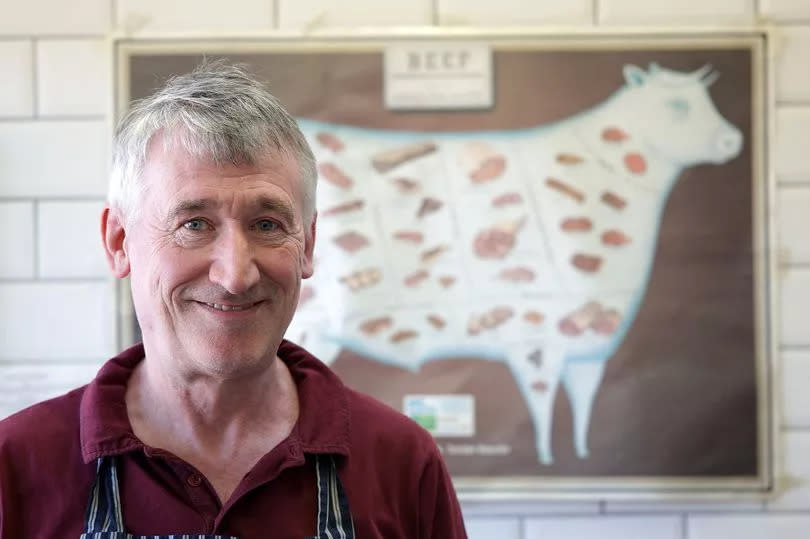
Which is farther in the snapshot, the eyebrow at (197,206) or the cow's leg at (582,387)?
the cow's leg at (582,387)

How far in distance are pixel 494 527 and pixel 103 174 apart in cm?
97

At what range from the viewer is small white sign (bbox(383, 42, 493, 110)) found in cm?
162

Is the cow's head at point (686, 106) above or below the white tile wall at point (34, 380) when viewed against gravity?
above

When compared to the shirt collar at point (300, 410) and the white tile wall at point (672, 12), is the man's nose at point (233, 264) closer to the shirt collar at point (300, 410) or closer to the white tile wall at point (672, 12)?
the shirt collar at point (300, 410)

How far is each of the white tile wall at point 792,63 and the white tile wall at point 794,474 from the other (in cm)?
62

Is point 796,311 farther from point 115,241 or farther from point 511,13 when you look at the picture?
point 115,241

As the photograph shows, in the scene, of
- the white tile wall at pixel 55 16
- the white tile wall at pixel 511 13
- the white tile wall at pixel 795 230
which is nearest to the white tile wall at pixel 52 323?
the white tile wall at pixel 55 16

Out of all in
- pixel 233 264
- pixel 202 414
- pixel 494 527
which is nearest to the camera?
pixel 233 264

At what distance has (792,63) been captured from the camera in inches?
64.2

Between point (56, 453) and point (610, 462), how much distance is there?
40.0 inches

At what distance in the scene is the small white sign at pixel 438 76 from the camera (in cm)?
162

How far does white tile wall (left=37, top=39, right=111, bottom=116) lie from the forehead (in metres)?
0.79

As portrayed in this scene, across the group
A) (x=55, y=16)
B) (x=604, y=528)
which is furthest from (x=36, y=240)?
(x=604, y=528)

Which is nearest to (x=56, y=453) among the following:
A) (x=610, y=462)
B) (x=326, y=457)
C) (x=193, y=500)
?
(x=193, y=500)
